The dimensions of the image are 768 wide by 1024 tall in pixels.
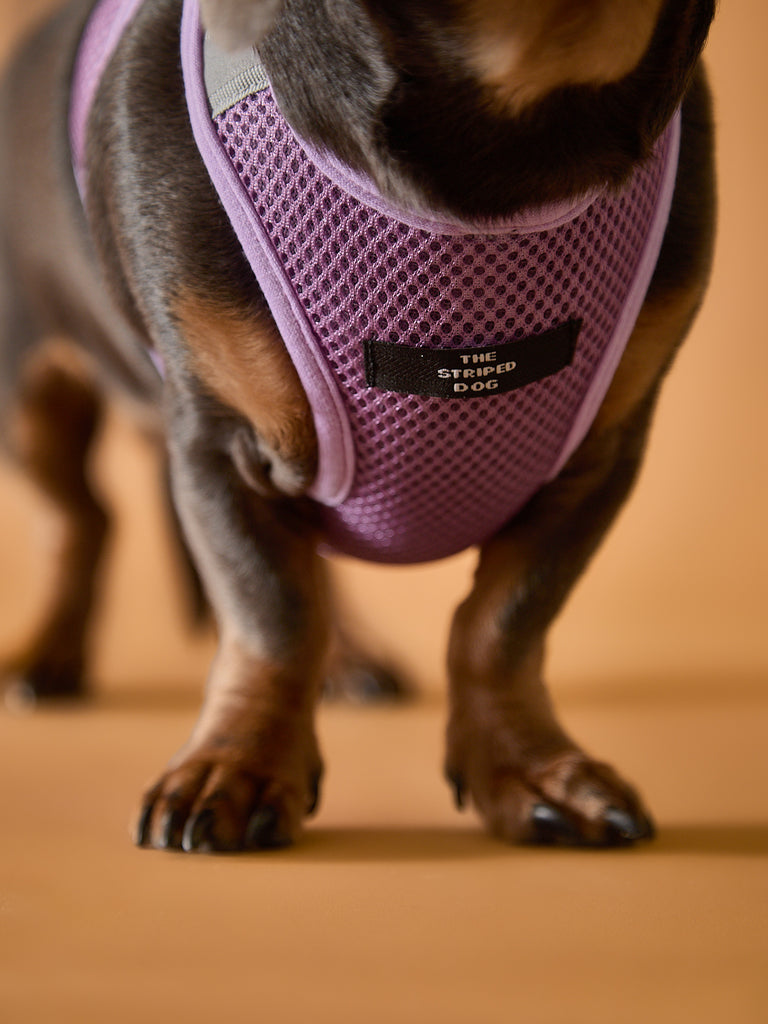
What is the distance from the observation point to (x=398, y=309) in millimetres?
1029

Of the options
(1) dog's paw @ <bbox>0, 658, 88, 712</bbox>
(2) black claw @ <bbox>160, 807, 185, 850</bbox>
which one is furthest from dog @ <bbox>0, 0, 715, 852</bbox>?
(1) dog's paw @ <bbox>0, 658, 88, 712</bbox>

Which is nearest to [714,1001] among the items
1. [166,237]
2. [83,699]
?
[166,237]

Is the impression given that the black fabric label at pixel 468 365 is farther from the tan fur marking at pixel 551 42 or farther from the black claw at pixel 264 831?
the black claw at pixel 264 831

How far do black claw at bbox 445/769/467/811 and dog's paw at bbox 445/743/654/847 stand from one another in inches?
0.8

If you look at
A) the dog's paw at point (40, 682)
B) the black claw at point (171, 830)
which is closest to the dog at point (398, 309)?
the black claw at point (171, 830)

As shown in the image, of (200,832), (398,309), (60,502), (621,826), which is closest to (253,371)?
(398,309)

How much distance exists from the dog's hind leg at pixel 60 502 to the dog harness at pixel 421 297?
2.83ft

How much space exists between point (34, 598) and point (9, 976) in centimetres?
122

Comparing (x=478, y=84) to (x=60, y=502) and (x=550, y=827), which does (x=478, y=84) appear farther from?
(x=60, y=502)

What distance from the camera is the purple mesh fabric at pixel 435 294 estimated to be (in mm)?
1009

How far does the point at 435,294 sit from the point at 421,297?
11mm

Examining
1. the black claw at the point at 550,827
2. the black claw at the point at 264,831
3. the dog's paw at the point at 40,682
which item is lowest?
the dog's paw at the point at 40,682

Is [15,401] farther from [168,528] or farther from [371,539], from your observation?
[371,539]

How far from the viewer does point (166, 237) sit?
3.59 ft
